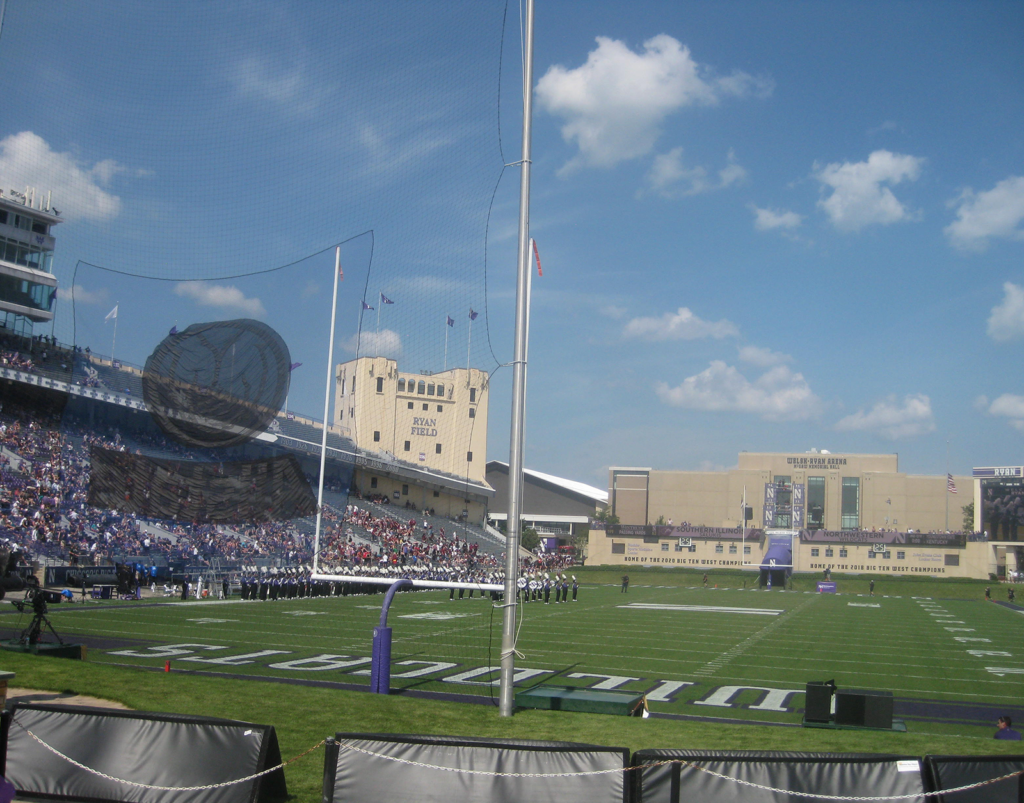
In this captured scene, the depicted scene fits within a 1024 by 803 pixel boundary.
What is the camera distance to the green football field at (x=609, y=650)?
1252 cm

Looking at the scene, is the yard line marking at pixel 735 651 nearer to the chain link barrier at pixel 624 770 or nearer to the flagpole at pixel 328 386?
the flagpole at pixel 328 386

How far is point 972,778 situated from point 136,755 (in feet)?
15.4

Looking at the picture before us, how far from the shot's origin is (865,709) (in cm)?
959

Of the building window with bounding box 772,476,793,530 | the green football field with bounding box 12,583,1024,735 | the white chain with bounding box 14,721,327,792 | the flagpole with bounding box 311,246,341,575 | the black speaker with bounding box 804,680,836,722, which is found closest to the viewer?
the white chain with bounding box 14,721,327,792

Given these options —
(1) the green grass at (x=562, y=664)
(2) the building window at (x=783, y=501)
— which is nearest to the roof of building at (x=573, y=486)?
(2) the building window at (x=783, y=501)

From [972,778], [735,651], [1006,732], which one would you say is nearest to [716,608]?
[735,651]

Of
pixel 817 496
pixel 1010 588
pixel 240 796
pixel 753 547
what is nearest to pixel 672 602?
pixel 1010 588

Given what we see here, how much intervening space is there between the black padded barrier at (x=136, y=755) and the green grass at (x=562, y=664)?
922mm

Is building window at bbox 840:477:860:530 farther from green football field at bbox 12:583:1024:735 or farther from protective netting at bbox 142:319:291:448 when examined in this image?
protective netting at bbox 142:319:291:448

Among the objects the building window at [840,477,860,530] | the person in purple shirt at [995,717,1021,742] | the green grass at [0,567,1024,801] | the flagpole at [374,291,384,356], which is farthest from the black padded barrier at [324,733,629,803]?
the building window at [840,477,860,530]

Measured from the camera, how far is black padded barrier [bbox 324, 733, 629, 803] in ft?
15.0

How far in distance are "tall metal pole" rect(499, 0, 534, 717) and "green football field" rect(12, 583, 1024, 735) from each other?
5.17ft

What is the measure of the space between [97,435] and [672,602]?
2993cm

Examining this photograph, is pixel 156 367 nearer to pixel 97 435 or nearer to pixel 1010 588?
pixel 97 435
